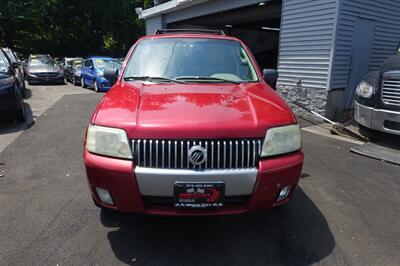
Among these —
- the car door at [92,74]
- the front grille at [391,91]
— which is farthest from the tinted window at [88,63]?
the front grille at [391,91]

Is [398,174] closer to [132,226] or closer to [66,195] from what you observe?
[132,226]

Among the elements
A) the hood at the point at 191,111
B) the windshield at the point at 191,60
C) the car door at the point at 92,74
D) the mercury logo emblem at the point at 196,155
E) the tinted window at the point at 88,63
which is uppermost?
the windshield at the point at 191,60

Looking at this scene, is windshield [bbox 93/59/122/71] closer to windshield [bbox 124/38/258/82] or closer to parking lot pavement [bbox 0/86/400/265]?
parking lot pavement [bbox 0/86/400/265]

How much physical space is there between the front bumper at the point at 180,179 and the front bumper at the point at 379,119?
4.06 metres

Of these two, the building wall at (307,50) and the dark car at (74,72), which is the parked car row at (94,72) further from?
the building wall at (307,50)

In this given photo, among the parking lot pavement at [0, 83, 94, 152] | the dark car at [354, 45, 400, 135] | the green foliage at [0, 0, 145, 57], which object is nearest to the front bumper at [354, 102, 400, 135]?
the dark car at [354, 45, 400, 135]

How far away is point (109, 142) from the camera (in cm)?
286

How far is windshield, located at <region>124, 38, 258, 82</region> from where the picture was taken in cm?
405

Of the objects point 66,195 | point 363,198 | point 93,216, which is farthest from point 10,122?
point 363,198

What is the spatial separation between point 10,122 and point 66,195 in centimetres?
511

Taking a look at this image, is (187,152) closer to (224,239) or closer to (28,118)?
(224,239)

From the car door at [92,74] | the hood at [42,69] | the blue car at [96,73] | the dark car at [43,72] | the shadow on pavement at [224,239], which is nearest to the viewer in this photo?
the shadow on pavement at [224,239]

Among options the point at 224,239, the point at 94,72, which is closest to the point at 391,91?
the point at 224,239

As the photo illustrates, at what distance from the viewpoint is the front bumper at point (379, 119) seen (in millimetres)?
6164
